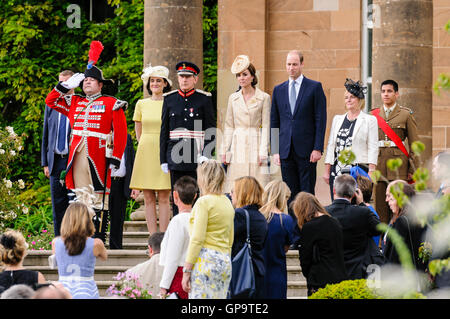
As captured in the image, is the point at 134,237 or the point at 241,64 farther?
the point at 134,237

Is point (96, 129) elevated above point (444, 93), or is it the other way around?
point (444, 93)

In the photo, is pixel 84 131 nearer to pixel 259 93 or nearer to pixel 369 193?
pixel 259 93

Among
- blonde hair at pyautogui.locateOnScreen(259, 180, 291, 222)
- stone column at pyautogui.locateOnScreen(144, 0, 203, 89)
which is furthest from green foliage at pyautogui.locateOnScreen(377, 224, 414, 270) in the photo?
stone column at pyautogui.locateOnScreen(144, 0, 203, 89)

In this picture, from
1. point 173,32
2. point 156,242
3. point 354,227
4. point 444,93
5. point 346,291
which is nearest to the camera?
point 346,291

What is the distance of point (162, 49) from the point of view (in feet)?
45.4

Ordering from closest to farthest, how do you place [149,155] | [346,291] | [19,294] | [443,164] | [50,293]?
1. [19,294]
2. [50,293]
3. [346,291]
4. [443,164]
5. [149,155]

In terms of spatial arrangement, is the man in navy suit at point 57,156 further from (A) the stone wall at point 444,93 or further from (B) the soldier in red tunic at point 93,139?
(A) the stone wall at point 444,93

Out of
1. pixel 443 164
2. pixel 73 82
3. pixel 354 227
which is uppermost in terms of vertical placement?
pixel 73 82

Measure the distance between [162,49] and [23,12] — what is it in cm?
544

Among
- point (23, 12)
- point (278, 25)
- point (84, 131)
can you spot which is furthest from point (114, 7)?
point (84, 131)

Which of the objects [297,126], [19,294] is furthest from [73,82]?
[19,294]

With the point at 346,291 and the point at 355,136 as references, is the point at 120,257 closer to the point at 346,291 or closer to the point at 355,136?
the point at 355,136

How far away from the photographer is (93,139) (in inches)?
458

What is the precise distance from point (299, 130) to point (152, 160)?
1.66m
